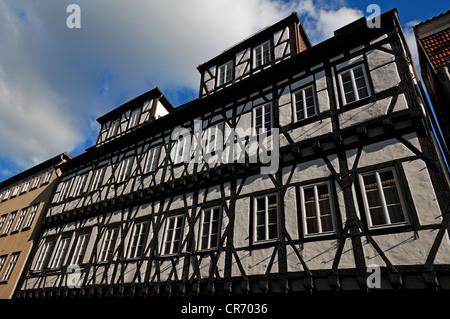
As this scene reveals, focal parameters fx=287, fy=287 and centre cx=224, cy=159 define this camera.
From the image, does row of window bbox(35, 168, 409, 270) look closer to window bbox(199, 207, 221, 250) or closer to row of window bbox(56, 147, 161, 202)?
window bbox(199, 207, 221, 250)

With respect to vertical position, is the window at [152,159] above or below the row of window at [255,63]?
below

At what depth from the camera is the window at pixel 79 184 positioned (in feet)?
55.9

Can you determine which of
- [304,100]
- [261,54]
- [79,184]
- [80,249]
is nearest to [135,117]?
[79,184]

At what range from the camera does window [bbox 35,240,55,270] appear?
1524 cm

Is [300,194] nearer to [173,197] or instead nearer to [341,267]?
[341,267]

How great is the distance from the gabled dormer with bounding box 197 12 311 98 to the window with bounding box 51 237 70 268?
10611 millimetres

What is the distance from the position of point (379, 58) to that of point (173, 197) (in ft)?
30.0

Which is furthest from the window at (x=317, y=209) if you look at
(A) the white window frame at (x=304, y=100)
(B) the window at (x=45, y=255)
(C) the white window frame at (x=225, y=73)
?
(B) the window at (x=45, y=255)

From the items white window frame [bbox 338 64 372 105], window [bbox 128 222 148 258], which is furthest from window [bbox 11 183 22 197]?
white window frame [bbox 338 64 372 105]

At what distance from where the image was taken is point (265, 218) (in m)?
9.26

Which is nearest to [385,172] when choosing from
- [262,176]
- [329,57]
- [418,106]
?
[418,106]

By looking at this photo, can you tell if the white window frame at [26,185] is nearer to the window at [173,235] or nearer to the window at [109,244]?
the window at [109,244]

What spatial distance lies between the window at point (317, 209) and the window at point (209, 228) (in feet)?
10.3

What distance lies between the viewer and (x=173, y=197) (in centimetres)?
1215
